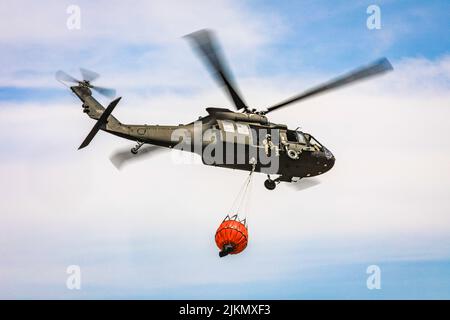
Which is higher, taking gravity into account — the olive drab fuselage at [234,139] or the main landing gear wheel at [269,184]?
the olive drab fuselage at [234,139]

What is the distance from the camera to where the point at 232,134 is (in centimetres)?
3278

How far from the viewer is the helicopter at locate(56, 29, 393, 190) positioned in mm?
32250

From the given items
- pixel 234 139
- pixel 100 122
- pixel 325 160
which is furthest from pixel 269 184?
pixel 100 122

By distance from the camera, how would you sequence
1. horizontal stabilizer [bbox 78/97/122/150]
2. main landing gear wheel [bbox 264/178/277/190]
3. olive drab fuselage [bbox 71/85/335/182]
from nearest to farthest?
horizontal stabilizer [bbox 78/97/122/150] < olive drab fuselage [bbox 71/85/335/182] < main landing gear wheel [bbox 264/178/277/190]

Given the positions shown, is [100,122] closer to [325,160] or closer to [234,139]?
[234,139]

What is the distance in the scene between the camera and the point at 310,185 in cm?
3659

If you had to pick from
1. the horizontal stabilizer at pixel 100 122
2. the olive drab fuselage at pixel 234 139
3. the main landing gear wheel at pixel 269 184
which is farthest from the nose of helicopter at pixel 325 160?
the horizontal stabilizer at pixel 100 122

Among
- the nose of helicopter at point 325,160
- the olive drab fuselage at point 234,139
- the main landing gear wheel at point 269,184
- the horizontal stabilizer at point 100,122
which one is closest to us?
the horizontal stabilizer at point 100,122

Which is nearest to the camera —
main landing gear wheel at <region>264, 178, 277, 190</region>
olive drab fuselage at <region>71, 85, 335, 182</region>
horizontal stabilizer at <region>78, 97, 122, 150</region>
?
horizontal stabilizer at <region>78, 97, 122, 150</region>

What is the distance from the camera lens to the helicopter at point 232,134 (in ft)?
106

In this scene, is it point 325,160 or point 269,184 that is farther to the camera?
point 325,160

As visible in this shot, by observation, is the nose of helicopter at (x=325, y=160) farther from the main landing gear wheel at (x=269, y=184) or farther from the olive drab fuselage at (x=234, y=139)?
the main landing gear wheel at (x=269, y=184)

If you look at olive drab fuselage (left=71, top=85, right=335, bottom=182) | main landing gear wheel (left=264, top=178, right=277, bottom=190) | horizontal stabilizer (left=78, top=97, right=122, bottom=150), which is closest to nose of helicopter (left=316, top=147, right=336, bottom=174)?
olive drab fuselage (left=71, top=85, right=335, bottom=182)

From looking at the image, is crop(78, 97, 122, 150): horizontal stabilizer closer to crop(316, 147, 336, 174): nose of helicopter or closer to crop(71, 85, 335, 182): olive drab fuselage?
crop(71, 85, 335, 182): olive drab fuselage
